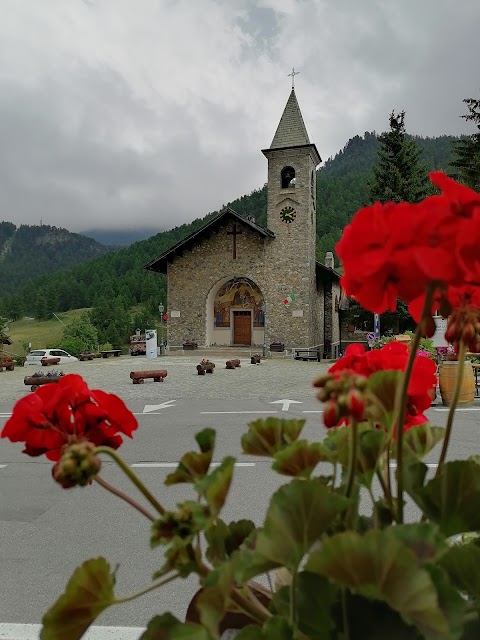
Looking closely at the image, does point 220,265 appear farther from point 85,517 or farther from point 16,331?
point 16,331

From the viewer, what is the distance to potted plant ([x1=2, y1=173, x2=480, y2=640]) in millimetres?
384

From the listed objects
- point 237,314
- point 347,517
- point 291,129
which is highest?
point 291,129

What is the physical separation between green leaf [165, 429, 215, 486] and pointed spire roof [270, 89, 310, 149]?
77.4ft

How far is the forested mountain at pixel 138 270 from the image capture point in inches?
2677

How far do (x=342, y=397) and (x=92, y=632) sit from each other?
70.5 inches

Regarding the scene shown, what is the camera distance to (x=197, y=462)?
58 cm

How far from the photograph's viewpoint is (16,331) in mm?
89125

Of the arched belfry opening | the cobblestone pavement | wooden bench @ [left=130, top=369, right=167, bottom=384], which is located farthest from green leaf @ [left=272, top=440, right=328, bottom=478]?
the arched belfry opening

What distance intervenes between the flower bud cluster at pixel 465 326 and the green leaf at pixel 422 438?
22 cm

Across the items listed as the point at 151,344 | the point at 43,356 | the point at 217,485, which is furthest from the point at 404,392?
the point at 43,356

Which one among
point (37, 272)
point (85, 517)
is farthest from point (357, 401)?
point (37, 272)

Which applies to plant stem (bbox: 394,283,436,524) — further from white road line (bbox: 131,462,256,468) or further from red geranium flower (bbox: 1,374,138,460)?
white road line (bbox: 131,462,256,468)

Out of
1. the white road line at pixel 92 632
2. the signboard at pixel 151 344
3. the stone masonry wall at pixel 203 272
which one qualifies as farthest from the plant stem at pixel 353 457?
the signboard at pixel 151 344

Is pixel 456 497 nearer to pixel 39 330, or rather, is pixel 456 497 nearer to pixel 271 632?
pixel 271 632
